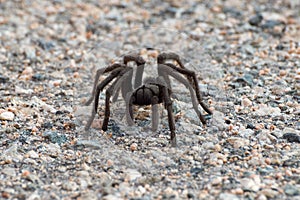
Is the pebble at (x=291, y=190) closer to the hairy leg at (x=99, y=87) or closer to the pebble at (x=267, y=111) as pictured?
the pebble at (x=267, y=111)

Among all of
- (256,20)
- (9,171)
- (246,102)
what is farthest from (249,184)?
(256,20)

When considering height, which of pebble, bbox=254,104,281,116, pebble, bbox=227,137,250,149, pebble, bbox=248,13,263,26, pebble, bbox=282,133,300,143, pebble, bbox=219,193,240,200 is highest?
pebble, bbox=248,13,263,26

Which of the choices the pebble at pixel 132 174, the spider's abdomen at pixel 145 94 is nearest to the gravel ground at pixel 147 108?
the pebble at pixel 132 174

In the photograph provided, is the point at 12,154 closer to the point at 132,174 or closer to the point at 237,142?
the point at 132,174

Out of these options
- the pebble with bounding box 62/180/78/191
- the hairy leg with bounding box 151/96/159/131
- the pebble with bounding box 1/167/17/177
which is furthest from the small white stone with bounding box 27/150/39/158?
the hairy leg with bounding box 151/96/159/131

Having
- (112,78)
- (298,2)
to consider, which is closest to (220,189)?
(112,78)

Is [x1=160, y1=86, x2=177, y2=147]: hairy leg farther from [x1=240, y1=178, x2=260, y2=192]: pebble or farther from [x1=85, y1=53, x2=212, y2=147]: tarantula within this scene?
[x1=240, y1=178, x2=260, y2=192]: pebble
